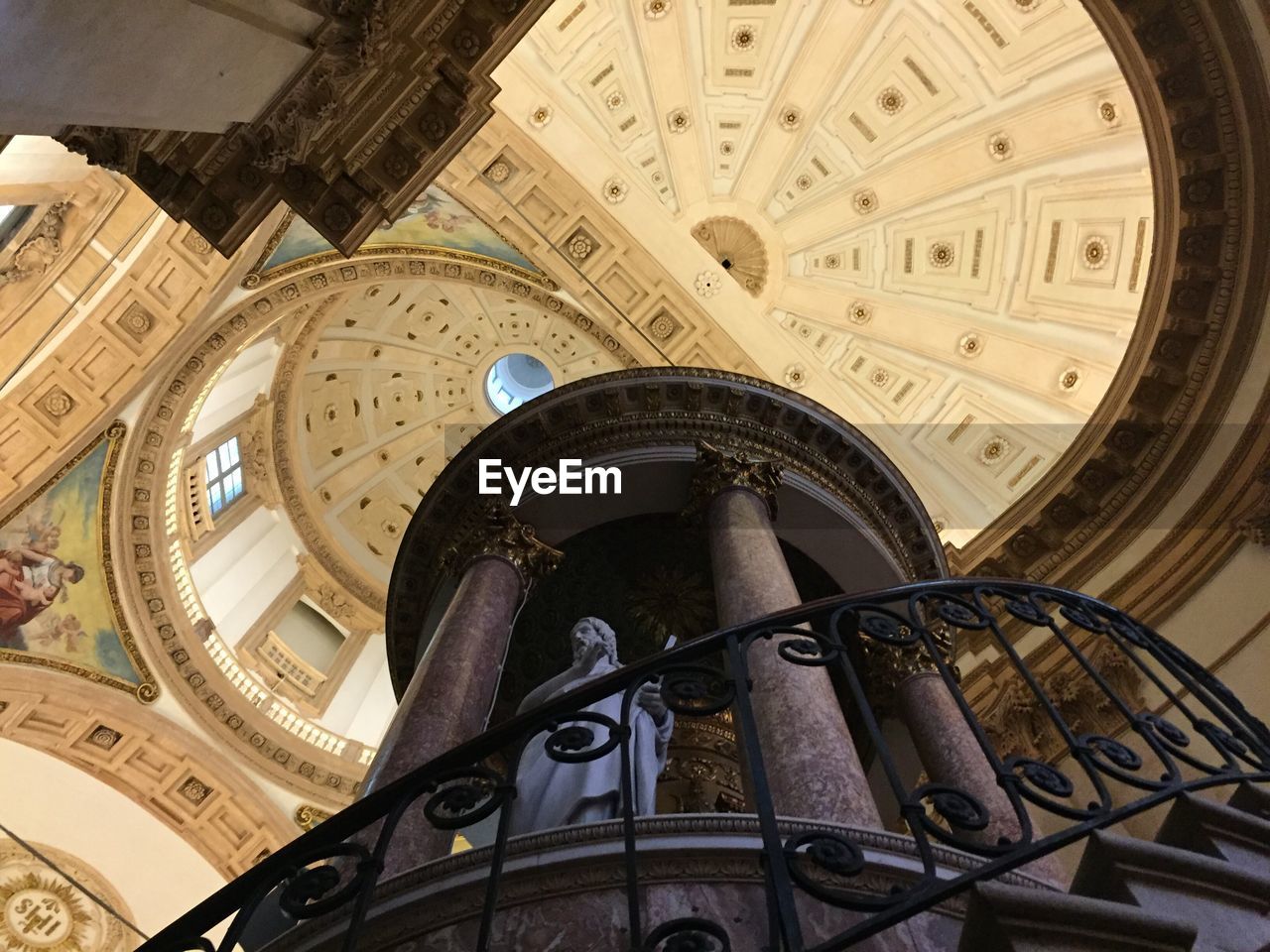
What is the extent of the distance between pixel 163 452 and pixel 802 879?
13398 mm

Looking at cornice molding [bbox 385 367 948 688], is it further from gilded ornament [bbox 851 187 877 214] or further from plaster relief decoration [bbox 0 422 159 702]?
gilded ornament [bbox 851 187 877 214]

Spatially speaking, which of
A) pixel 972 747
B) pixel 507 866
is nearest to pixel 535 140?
pixel 972 747

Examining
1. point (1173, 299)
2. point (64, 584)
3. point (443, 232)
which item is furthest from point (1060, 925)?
point (64, 584)

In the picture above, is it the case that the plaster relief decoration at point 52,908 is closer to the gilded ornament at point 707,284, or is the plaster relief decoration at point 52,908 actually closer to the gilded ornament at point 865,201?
the gilded ornament at point 707,284

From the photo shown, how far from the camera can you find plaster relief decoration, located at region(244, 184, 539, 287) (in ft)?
40.2

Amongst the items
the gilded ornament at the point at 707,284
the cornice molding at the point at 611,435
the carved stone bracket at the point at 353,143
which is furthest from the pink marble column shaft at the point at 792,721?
the gilded ornament at the point at 707,284

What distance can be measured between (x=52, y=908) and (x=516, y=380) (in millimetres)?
13291

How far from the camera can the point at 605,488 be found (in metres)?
7.37

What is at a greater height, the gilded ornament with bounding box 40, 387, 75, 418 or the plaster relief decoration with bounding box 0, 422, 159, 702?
the gilded ornament with bounding box 40, 387, 75, 418

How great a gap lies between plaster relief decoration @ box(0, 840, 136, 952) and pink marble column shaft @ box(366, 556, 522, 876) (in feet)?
34.9

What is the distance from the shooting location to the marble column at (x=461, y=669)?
4.32 m

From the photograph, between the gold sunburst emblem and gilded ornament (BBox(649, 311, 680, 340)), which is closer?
the gold sunburst emblem

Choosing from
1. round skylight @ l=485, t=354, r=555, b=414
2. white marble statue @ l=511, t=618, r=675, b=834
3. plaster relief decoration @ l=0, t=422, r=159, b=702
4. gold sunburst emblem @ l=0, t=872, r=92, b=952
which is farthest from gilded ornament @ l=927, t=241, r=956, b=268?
gold sunburst emblem @ l=0, t=872, r=92, b=952

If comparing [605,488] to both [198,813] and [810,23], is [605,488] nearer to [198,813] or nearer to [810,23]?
[198,813]
